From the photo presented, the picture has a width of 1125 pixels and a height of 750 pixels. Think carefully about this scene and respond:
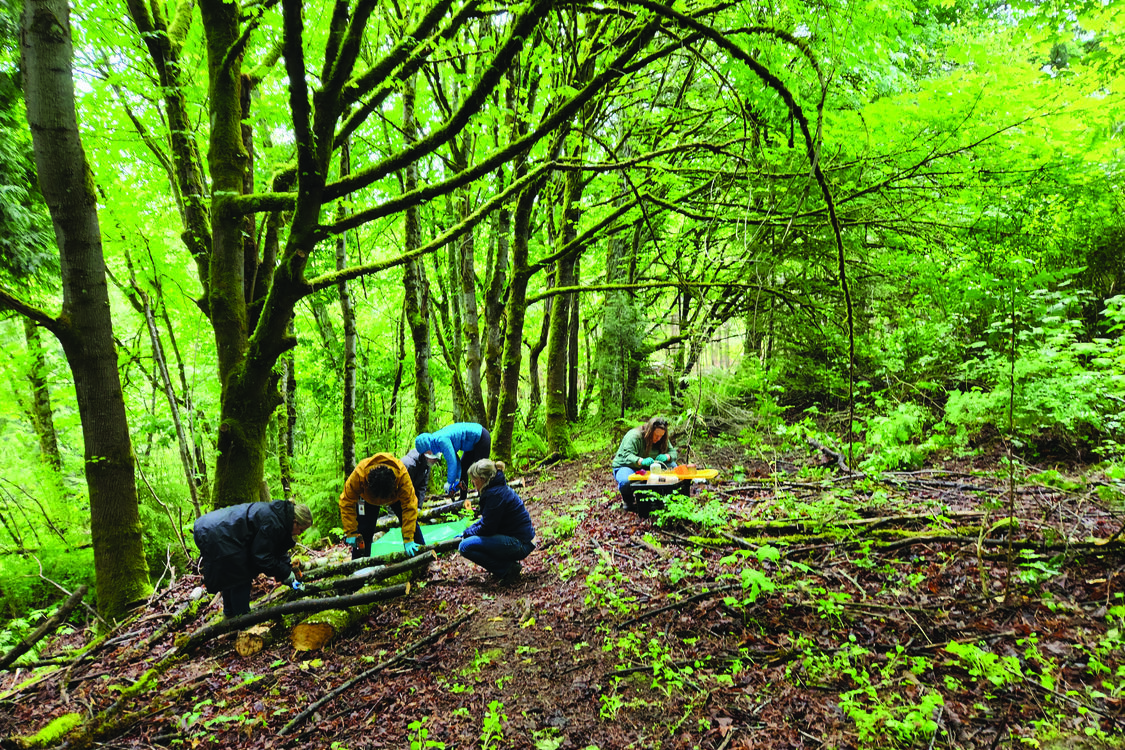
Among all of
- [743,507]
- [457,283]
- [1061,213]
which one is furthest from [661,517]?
[457,283]

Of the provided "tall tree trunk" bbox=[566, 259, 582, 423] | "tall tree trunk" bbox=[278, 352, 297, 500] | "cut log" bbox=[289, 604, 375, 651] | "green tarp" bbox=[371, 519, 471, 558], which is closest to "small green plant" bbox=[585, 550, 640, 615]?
"cut log" bbox=[289, 604, 375, 651]

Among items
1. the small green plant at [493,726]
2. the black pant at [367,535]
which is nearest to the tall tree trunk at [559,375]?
the black pant at [367,535]

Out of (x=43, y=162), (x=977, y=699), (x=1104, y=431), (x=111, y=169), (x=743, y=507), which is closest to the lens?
(x=977, y=699)

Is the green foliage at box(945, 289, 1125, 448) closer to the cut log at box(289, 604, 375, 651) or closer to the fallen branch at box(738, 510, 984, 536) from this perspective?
the fallen branch at box(738, 510, 984, 536)

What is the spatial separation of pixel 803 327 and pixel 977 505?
194 inches

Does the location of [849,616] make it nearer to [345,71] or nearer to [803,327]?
[345,71]

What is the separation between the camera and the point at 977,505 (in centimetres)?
469

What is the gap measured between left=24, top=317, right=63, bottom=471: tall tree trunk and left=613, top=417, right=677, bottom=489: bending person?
12.9 metres

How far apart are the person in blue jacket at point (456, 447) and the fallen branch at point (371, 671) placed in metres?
3.62

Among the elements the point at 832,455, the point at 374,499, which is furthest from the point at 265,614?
the point at 832,455

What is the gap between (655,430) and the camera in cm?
670

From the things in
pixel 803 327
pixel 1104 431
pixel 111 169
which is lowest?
pixel 1104 431

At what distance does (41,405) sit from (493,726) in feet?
50.3

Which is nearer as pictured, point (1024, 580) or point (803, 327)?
point (1024, 580)
